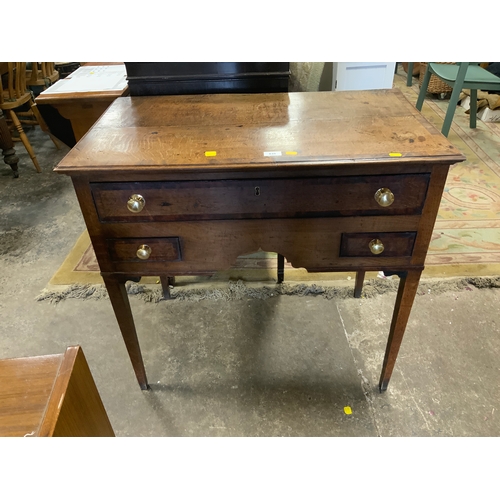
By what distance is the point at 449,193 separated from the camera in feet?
7.83

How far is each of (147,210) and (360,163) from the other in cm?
51

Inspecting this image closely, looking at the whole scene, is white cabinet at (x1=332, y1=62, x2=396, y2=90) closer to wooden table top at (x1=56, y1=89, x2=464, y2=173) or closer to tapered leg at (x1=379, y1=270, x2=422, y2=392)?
wooden table top at (x1=56, y1=89, x2=464, y2=173)

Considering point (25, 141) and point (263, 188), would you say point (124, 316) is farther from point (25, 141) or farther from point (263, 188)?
point (25, 141)

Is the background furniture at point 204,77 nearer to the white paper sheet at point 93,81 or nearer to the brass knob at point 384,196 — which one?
the white paper sheet at point 93,81

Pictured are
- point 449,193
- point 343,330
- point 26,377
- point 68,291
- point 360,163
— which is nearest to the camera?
point 26,377

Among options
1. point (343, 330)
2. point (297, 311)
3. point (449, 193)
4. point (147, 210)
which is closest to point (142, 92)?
point (147, 210)

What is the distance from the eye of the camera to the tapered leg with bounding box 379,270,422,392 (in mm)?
1078

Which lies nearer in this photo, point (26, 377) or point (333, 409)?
point (26, 377)

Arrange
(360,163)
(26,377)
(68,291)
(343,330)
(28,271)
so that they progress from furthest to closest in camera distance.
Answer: (28,271)
(68,291)
(343,330)
(360,163)
(26,377)

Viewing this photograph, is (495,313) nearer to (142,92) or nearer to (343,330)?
(343,330)

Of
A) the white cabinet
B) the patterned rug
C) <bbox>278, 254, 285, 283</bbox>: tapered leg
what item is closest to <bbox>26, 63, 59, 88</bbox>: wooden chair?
the patterned rug

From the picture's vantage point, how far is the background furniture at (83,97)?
166 cm

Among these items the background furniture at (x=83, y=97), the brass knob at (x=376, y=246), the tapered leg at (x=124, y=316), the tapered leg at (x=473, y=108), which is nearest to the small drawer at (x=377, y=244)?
the brass knob at (x=376, y=246)

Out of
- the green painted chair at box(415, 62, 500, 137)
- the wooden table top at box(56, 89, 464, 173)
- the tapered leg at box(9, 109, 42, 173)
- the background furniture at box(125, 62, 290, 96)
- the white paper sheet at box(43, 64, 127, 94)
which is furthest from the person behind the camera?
the tapered leg at box(9, 109, 42, 173)
